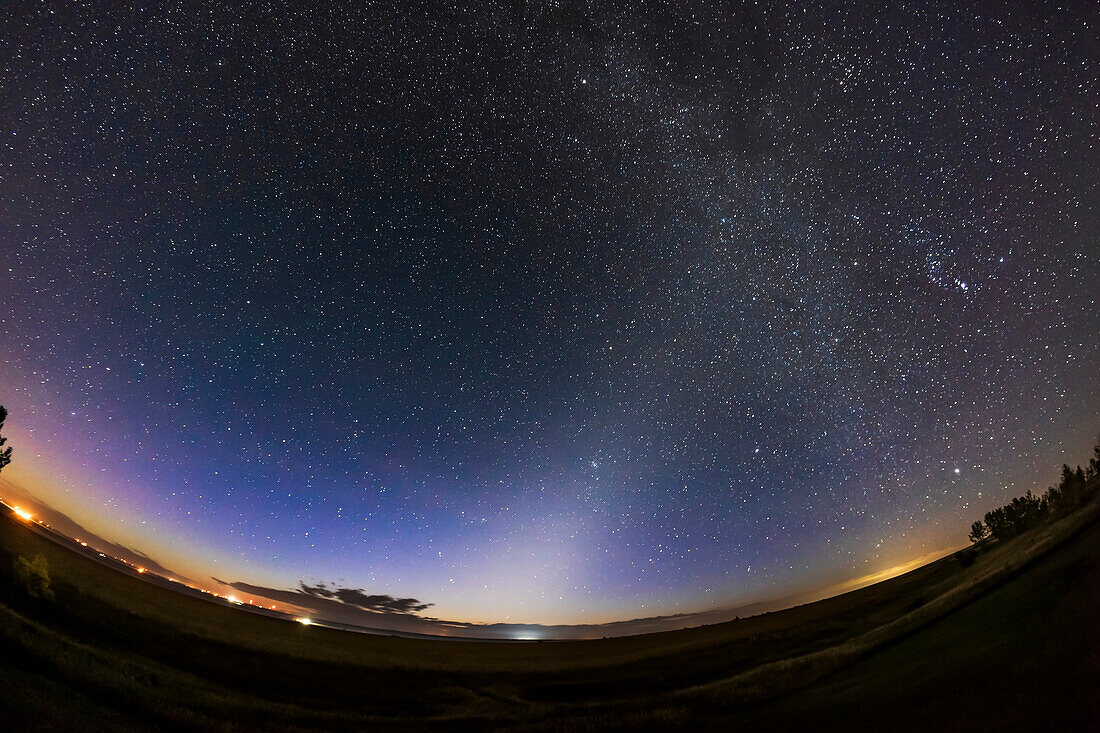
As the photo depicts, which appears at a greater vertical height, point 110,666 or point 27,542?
point 110,666

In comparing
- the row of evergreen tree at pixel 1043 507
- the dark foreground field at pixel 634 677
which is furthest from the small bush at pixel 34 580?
the row of evergreen tree at pixel 1043 507

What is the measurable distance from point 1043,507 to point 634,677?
72.5 metres

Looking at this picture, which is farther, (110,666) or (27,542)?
(27,542)

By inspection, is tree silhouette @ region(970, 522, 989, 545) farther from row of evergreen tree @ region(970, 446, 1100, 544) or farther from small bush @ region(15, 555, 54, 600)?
small bush @ region(15, 555, 54, 600)

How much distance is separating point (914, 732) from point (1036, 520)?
262 ft

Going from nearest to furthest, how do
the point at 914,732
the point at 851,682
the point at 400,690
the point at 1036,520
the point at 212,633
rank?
the point at 914,732
the point at 851,682
the point at 400,690
the point at 212,633
the point at 1036,520

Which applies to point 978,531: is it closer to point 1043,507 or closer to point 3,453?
point 1043,507

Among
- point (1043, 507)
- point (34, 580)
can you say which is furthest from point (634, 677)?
point (1043, 507)

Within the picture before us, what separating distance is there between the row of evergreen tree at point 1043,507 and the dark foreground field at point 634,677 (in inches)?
914

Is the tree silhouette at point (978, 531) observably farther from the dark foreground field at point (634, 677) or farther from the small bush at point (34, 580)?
the small bush at point (34, 580)

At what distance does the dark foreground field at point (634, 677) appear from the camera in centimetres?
1313

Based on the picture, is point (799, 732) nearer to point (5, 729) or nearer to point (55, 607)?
point (5, 729)

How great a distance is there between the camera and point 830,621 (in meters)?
59.1

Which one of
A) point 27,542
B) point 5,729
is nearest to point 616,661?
point 5,729
